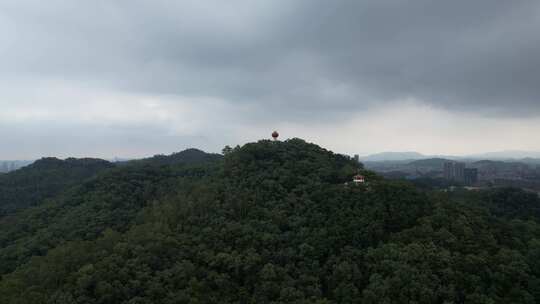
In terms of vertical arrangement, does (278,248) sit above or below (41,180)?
below

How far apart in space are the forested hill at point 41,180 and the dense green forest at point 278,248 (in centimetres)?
2628

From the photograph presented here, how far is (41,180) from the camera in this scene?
255ft

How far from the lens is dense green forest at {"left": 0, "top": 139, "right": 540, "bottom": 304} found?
82.4 feet

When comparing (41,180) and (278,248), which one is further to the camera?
(41,180)

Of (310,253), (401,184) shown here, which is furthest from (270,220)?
(401,184)

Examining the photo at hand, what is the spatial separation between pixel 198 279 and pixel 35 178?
66.1 metres

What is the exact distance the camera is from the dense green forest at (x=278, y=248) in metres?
25.1

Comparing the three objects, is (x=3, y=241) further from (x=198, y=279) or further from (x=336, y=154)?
(x=336, y=154)

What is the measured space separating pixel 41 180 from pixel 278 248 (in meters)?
66.1

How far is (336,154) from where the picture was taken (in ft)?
167

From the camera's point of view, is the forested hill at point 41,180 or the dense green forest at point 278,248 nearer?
the dense green forest at point 278,248

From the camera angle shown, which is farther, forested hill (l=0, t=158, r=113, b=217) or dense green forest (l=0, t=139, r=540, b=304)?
forested hill (l=0, t=158, r=113, b=217)

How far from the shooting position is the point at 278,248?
3025 centimetres

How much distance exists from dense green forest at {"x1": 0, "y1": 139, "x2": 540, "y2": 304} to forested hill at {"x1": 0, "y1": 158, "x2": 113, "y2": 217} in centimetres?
2628
